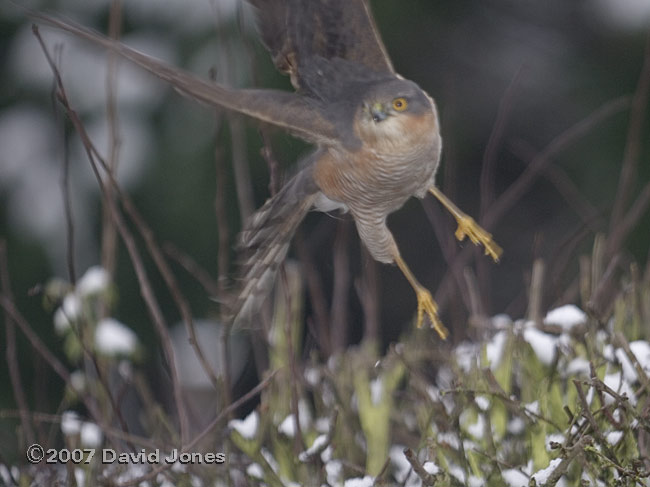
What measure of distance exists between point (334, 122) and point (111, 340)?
1.02m

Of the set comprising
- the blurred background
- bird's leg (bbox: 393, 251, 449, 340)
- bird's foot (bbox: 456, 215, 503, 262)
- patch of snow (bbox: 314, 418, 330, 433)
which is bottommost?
the blurred background

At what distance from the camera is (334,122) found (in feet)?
2.40

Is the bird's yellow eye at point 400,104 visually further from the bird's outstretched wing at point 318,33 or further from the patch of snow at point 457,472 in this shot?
the patch of snow at point 457,472

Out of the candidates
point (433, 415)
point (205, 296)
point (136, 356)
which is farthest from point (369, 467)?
point (205, 296)

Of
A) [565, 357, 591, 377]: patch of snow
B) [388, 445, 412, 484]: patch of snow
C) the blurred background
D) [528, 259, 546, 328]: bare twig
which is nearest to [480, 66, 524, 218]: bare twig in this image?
[528, 259, 546, 328]: bare twig

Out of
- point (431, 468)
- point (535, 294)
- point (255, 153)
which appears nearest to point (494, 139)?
point (535, 294)

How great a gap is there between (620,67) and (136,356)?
3.23 meters

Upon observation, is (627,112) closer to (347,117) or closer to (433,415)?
(433,415)

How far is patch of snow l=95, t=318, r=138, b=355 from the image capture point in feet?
5.33

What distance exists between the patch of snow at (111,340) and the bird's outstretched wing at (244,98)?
3.20 feet

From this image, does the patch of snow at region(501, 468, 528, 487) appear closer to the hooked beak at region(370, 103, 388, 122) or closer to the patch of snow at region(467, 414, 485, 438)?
the patch of snow at region(467, 414, 485, 438)

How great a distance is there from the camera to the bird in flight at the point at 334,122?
0.68 meters

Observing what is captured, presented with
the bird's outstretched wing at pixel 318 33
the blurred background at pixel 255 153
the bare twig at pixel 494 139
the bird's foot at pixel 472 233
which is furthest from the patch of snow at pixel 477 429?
the blurred background at pixel 255 153

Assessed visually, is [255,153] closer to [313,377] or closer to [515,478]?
[313,377]
